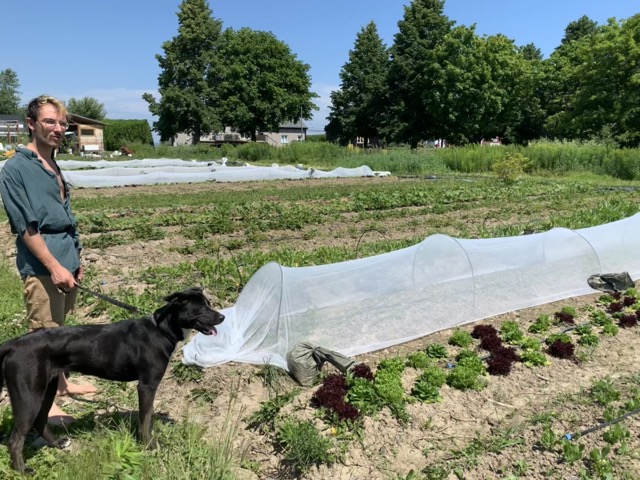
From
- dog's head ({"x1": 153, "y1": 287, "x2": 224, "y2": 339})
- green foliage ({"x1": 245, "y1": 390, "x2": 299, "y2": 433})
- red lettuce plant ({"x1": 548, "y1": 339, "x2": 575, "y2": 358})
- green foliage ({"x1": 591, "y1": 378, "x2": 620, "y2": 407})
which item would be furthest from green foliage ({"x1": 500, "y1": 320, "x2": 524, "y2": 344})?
dog's head ({"x1": 153, "y1": 287, "x2": 224, "y2": 339})

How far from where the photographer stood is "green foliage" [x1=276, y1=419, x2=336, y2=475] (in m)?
3.04

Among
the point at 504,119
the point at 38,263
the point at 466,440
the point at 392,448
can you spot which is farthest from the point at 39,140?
the point at 504,119

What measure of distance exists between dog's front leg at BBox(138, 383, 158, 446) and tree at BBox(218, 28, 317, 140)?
53.9 m

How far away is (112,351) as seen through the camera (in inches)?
115

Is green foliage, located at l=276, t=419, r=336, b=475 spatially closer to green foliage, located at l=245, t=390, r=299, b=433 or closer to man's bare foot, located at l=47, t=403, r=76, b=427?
green foliage, located at l=245, t=390, r=299, b=433

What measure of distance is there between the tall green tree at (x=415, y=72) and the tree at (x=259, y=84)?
15306mm

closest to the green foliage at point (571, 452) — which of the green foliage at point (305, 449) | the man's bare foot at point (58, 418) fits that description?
the green foliage at point (305, 449)

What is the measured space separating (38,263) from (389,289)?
324cm

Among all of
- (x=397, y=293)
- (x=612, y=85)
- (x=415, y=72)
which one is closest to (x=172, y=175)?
(x=397, y=293)

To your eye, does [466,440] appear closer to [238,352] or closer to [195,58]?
[238,352]

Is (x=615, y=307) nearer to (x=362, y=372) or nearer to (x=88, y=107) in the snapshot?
(x=362, y=372)

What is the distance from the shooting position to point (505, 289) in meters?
5.79

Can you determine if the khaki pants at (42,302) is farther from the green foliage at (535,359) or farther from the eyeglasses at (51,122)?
the green foliage at (535,359)

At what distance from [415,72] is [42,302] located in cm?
4861
